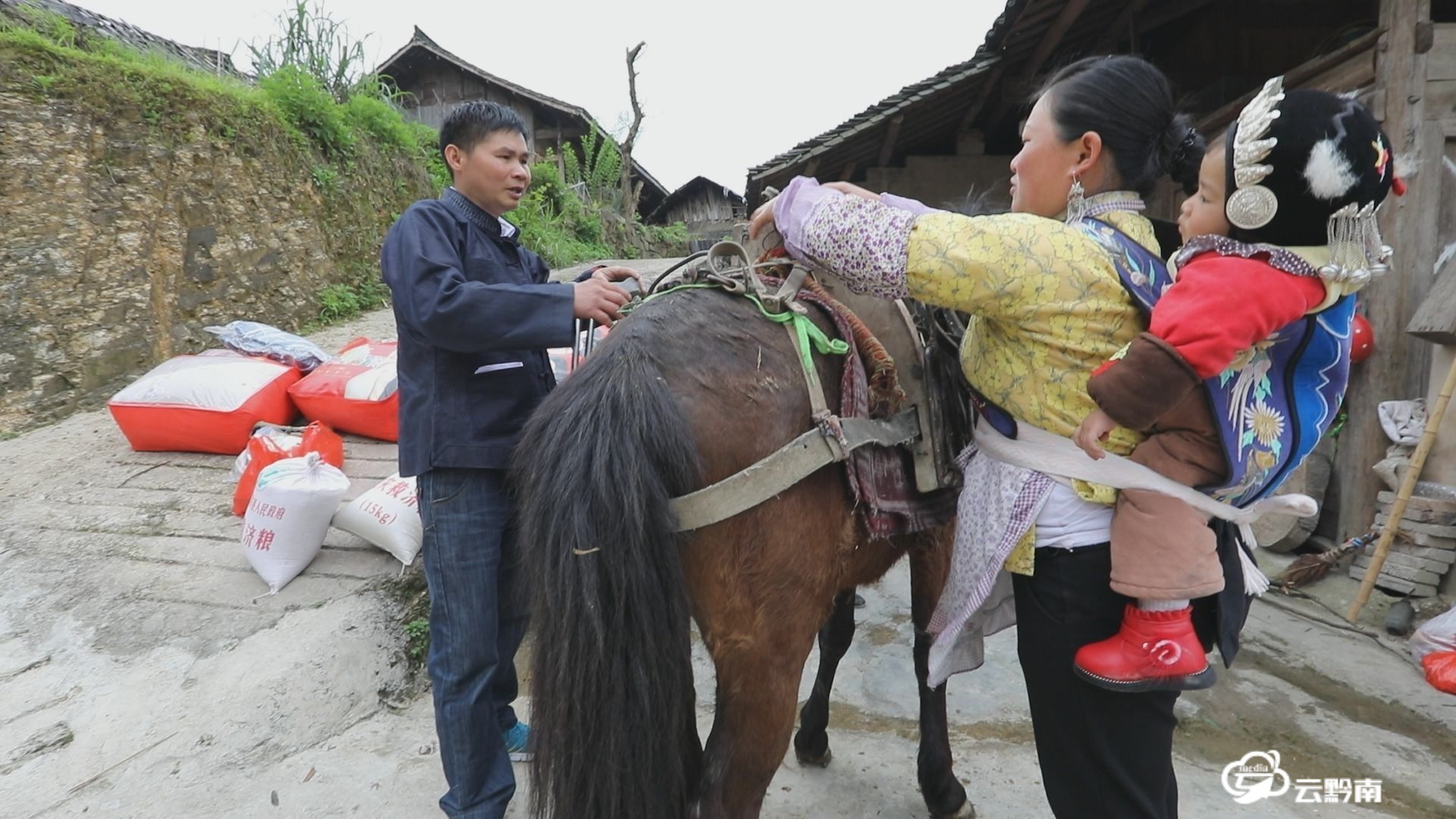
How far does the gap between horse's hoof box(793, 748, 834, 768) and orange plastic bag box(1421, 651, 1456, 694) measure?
264 centimetres

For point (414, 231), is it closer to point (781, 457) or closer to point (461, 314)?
point (461, 314)

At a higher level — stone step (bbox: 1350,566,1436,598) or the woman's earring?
the woman's earring

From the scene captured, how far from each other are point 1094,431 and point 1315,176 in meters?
0.49

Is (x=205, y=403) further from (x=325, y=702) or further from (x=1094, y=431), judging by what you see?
(x=1094, y=431)

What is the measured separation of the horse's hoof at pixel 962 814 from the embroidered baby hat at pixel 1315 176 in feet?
6.42

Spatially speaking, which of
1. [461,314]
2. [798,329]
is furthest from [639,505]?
[461,314]

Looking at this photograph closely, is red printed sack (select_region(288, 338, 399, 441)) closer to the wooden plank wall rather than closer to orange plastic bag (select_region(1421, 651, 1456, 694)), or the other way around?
orange plastic bag (select_region(1421, 651, 1456, 694))

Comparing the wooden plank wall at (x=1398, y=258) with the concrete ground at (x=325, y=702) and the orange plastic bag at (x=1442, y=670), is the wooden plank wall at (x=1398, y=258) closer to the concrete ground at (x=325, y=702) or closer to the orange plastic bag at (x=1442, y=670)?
the concrete ground at (x=325, y=702)

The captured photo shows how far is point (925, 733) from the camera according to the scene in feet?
7.75

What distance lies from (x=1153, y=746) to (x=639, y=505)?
1039 millimetres

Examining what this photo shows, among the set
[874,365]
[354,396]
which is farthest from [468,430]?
[354,396]

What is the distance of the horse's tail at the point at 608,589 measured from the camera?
1.33 m

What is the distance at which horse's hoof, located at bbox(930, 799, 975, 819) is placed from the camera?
2.33 metres

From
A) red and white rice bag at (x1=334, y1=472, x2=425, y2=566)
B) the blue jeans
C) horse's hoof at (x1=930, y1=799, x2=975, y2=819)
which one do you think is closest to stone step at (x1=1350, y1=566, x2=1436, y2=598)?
horse's hoof at (x1=930, y1=799, x2=975, y2=819)
